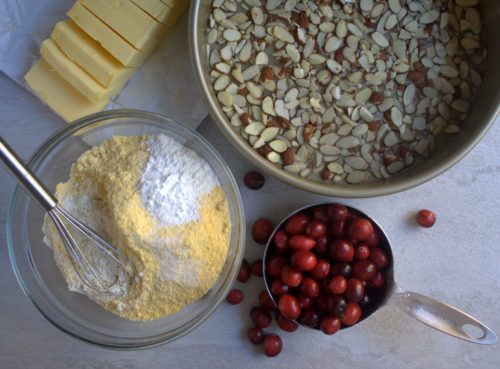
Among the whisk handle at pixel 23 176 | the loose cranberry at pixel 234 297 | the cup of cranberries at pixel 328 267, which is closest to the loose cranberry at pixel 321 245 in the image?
the cup of cranberries at pixel 328 267

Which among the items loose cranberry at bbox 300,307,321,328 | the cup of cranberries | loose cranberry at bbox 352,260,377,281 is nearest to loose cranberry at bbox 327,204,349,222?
the cup of cranberries

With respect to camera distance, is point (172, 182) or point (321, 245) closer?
point (172, 182)

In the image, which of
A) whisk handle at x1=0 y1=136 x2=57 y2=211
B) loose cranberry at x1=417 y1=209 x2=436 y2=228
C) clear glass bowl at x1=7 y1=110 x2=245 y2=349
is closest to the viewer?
whisk handle at x1=0 y1=136 x2=57 y2=211

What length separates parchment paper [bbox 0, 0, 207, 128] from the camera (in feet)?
3.01

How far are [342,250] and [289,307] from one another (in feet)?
0.53

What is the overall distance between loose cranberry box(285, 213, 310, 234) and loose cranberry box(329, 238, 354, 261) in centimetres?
7

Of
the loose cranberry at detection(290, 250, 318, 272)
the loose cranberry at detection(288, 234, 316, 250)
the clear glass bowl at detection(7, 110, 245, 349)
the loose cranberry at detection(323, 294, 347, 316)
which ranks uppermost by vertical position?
the loose cranberry at detection(288, 234, 316, 250)

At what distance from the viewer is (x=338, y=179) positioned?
839mm

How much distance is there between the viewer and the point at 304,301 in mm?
870

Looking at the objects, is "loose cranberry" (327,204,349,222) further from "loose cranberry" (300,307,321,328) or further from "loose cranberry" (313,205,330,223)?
"loose cranberry" (300,307,321,328)

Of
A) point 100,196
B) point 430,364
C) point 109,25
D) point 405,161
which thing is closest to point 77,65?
point 109,25

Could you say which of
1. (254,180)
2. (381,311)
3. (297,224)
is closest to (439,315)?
(381,311)

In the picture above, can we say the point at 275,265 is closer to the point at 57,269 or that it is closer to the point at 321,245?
the point at 321,245

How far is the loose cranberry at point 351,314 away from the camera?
32.7 inches
